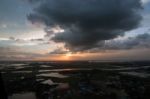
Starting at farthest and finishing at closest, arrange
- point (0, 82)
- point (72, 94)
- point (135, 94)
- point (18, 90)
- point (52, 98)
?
point (18, 90) < point (135, 94) < point (72, 94) < point (52, 98) < point (0, 82)

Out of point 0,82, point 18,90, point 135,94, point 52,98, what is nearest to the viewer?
point 0,82

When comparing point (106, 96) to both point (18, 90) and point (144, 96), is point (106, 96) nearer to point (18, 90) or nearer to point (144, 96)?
point (144, 96)

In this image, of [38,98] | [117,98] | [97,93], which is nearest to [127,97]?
[117,98]

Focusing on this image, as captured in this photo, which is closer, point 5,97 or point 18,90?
point 5,97

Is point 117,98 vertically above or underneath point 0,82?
underneath

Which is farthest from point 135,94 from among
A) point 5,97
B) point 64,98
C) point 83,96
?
point 5,97

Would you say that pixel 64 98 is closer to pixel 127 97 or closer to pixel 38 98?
pixel 38 98

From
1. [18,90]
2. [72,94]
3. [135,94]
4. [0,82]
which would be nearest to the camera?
[0,82]

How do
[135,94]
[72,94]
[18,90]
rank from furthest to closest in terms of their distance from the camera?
[18,90] < [135,94] < [72,94]

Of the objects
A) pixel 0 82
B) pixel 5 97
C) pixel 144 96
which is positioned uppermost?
pixel 0 82
